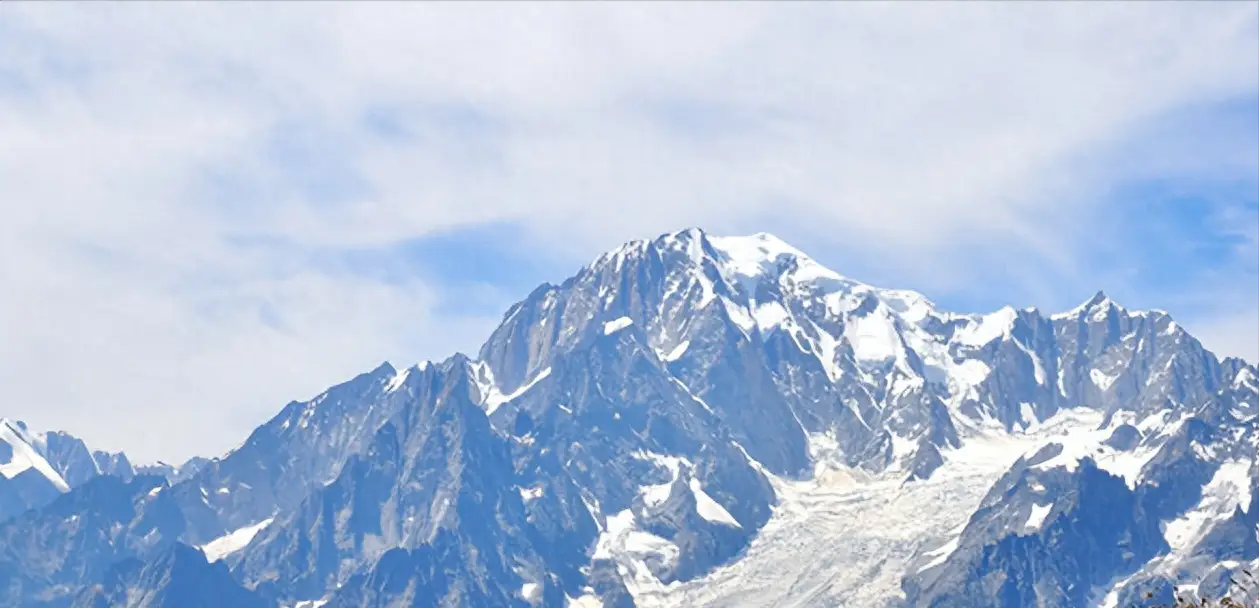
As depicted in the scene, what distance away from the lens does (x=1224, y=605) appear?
247ft

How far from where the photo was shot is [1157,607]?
78938mm

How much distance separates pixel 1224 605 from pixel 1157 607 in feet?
13.3
